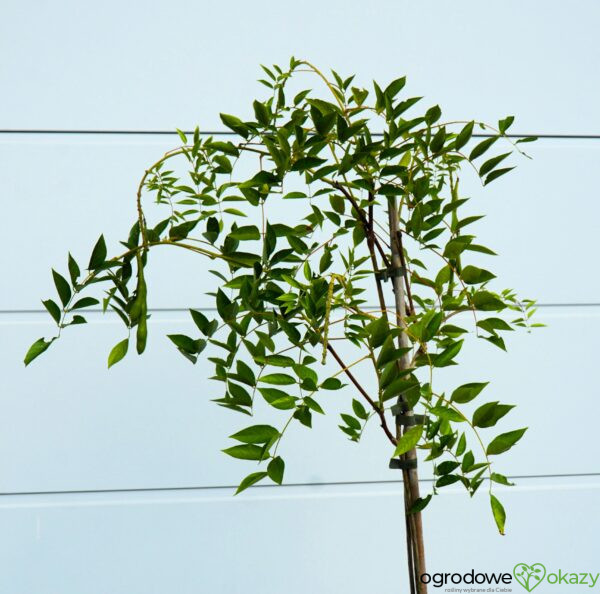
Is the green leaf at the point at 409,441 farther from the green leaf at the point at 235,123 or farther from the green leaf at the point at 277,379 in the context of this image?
the green leaf at the point at 235,123

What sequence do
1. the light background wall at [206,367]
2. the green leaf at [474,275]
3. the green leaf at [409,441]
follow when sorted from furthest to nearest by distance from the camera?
the light background wall at [206,367] → the green leaf at [474,275] → the green leaf at [409,441]

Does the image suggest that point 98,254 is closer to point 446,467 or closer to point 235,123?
point 235,123

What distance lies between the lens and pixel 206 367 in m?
1.21

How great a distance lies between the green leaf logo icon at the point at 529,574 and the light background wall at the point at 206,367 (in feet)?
0.08

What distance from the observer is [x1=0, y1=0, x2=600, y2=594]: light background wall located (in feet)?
3.93

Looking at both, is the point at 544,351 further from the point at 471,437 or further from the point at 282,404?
the point at 282,404

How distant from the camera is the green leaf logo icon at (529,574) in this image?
1270 millimetres

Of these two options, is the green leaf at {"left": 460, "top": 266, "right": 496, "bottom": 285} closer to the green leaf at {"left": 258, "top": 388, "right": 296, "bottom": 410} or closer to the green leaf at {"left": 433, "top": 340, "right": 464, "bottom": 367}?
the green leaf at {"left": 433, "top": 340, "right": 464, "bottom": 367}

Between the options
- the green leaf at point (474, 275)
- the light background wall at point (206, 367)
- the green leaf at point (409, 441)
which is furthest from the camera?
the light background wall at point (206, 367)

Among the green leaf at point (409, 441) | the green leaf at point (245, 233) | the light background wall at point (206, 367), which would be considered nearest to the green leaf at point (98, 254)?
the green leaf at point (245, 233)

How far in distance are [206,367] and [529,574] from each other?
630 mm

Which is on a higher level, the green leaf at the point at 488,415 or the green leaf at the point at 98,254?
the green leaf at the point at 98,254

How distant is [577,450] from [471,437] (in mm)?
190

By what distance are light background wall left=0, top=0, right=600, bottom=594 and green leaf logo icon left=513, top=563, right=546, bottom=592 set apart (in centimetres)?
2
